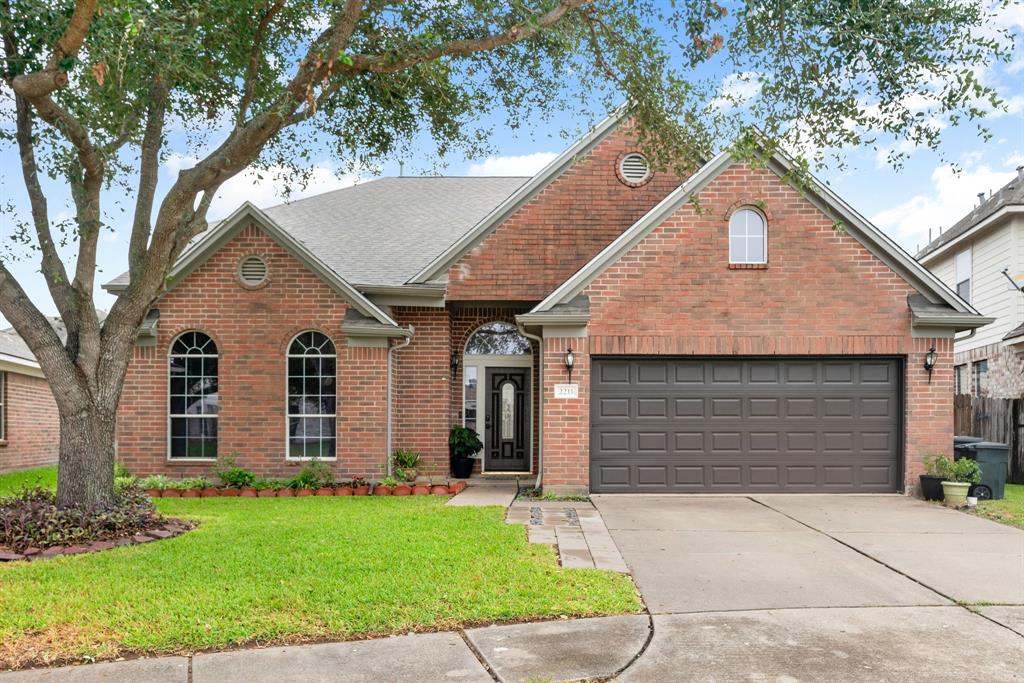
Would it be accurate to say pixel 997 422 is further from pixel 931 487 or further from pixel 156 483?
pixel 156 483

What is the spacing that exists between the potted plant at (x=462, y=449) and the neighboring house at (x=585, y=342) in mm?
316

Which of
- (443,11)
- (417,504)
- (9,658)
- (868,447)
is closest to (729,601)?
(9,658)

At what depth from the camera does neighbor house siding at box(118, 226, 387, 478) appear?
13477 millimetres

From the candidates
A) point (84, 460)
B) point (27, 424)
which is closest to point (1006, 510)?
point (84, 460)

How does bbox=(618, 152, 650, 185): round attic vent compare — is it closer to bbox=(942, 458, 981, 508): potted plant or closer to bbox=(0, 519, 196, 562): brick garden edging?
bbox=(942, 458, 981, 508): potted plant

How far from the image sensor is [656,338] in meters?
12.3

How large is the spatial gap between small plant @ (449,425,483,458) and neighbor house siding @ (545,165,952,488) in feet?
9.82

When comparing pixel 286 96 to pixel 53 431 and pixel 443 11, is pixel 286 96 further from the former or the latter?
pixel 53 431

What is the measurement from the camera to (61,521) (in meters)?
8.52

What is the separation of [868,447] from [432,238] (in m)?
8.94

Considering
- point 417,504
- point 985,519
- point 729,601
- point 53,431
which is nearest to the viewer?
point 729,601

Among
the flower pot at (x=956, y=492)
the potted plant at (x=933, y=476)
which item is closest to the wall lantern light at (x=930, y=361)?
the potted plant at (x=933, y=476)

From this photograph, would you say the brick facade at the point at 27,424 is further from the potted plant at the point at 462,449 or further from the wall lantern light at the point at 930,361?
the wall lantern light at the point at 930,361

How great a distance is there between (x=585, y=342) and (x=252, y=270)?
5.89m
